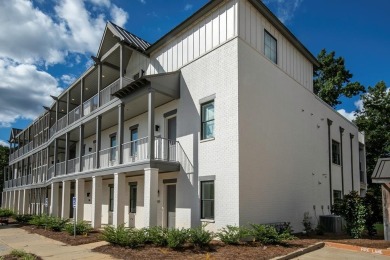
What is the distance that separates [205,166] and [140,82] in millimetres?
4877

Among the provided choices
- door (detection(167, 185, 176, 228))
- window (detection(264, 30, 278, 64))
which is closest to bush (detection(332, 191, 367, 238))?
window (detection(264, 30, 278, 64))

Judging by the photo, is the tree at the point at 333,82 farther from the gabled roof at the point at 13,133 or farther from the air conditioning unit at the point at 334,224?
the gabled roof at the point at 13,133

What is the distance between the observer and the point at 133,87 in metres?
16.3

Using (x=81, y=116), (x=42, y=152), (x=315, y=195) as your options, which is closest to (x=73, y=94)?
(x=81, y=116)

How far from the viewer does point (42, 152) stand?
34625 millimetres

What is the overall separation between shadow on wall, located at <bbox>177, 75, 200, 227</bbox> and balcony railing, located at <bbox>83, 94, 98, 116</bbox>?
26.4 feet

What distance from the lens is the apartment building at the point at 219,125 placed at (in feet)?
45.5

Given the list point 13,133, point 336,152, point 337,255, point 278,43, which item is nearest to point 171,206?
point 337,255

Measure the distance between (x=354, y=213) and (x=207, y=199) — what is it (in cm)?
685

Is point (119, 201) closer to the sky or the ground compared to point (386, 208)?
closer to the ground

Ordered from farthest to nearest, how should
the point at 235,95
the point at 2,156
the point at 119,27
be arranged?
1. the point at 2,156
2. the point at 119,27
3. the point at 235,95

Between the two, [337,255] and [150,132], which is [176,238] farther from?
[337,255]

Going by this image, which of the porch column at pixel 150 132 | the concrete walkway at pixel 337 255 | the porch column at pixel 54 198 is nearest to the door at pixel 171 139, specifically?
the porch column at pixel 150 132

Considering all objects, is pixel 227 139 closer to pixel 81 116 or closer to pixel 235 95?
pixel 235 95
